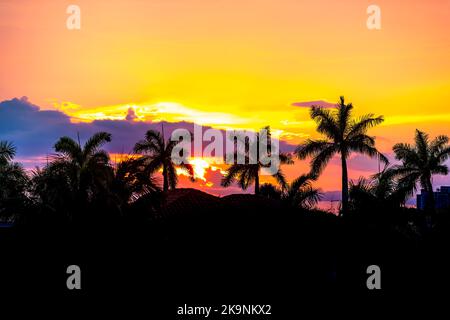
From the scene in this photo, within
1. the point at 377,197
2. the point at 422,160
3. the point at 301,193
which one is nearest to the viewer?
the point at 377,197

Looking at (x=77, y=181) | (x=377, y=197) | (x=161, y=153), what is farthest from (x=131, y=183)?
(x=161, y=153)

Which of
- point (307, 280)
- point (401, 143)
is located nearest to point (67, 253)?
point (307, 280)

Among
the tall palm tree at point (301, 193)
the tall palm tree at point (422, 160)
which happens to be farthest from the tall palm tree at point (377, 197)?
the tall palm tree at point (422, 160)

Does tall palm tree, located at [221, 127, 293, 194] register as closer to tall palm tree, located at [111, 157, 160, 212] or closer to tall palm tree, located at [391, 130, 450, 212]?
tall palm tree, located at [391, 130, 450, 212]

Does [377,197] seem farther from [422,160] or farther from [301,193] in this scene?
[422,160]

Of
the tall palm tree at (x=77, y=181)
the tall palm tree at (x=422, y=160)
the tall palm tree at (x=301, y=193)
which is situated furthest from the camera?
the tall palm tree at (x=422, y=160)

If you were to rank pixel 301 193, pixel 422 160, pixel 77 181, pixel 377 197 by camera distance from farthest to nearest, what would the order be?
1. pixel 422 160
2. pixel 301 193
3. pixel 377 197
4. pixel 77 181

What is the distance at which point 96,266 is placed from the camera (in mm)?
19797

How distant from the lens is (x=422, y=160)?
56.2 meters

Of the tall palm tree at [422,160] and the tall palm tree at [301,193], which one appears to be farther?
the tall palm tree at [422,160]

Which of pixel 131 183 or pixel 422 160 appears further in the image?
pixel 422 160

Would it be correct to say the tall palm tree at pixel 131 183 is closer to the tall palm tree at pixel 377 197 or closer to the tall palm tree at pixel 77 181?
the tall palm tree at pixel 77 181

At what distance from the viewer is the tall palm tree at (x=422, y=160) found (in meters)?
55.8

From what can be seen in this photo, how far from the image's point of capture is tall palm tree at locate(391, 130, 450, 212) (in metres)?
55.8
